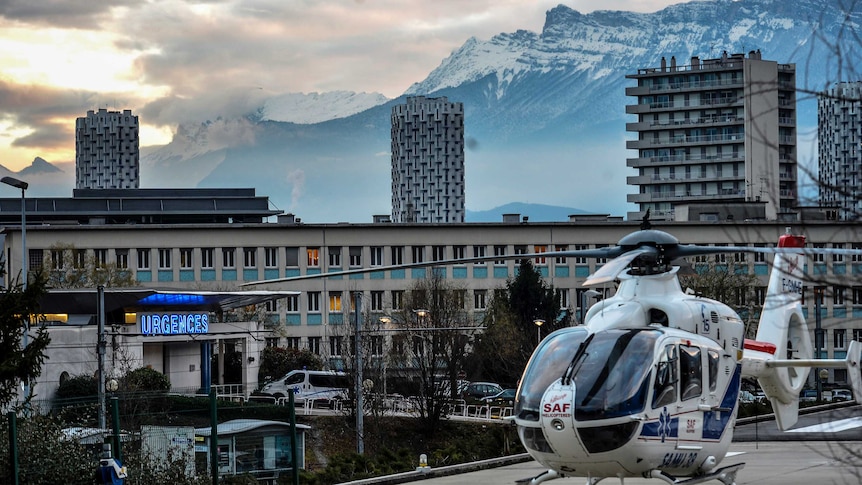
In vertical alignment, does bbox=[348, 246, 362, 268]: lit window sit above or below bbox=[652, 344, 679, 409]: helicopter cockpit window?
above

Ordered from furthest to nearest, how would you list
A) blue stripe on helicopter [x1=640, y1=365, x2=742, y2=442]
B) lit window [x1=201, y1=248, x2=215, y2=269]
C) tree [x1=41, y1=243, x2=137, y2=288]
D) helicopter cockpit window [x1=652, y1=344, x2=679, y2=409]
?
1. lit window [x1=201, y1=248, x2=215, y2=269]
2. tree [x1=41, y1=243, x2=137, y2=288]
3. helicopter cockpit window [x1=652, y1=344, x2=679, y2=409]
4. blue stripe on helicopter [x1=640, y1=365, x2=742, y2=442]

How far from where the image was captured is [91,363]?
50.3m

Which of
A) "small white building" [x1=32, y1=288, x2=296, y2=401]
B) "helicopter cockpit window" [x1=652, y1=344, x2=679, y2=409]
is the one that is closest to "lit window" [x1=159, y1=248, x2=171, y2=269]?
"small white building" [x1=32, y1=288, x2=296, y2=401]

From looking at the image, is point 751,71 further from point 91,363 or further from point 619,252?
point 619,252

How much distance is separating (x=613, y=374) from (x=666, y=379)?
978mm

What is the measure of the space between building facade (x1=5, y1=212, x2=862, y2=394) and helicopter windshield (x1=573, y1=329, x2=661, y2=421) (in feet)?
213

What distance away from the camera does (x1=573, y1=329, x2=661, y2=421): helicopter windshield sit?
1786cm

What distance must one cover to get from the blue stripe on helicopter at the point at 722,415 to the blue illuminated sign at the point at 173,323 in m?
35.2

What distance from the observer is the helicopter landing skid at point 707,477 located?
1853 centimetres

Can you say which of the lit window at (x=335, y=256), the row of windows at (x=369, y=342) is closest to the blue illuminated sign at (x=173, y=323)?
the row of windows at (x=369, y=342)

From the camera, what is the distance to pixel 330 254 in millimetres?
87562

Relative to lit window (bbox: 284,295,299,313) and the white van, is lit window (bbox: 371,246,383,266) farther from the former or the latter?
the white van

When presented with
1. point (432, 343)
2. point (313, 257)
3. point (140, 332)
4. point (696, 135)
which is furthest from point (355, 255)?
point (696, 135)

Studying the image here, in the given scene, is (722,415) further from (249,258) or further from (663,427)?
(249,258)
